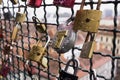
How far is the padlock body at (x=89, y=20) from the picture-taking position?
20.1 inches

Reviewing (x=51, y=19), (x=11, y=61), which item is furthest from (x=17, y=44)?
(x=51, y=19)

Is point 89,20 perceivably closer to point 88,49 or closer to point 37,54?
point 88,49

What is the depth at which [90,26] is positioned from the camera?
512mm

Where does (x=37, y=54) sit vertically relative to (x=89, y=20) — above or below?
below

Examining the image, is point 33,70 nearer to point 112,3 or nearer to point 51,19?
point 51,19

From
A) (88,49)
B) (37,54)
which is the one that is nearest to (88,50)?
(88,49)

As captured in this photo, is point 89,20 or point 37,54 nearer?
point 89,20

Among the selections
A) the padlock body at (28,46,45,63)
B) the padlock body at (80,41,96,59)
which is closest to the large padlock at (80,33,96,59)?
the padlock body at (80,41,96,59)

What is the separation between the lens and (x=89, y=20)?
51 centimetres

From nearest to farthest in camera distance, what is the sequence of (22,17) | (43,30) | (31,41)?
1. (43,30)
2. (22,17)
3. (31,41)

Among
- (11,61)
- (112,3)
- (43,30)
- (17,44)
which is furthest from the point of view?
(11,61)

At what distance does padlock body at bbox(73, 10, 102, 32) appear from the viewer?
51 cm

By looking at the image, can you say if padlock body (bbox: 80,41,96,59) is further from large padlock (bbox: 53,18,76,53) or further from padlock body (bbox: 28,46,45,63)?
padlock body (bbox: 28,46,45,63)

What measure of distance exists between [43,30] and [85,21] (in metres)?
0.34
